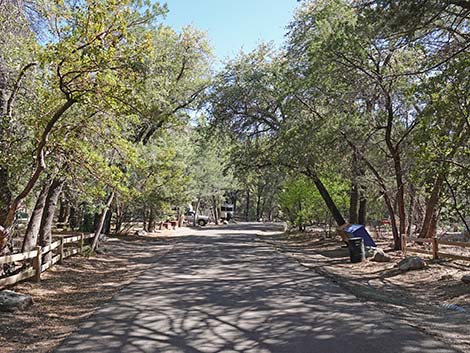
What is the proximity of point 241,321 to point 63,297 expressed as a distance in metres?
4.33

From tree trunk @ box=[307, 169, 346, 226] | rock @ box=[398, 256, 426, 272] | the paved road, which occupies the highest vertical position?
tree trunk @ box=[307, 169, 346, 226]

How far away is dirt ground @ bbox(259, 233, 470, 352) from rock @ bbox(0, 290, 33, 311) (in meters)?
6.28

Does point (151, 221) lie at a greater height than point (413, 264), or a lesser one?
greater

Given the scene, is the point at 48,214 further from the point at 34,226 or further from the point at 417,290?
the point at 417,290

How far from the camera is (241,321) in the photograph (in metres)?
7.06

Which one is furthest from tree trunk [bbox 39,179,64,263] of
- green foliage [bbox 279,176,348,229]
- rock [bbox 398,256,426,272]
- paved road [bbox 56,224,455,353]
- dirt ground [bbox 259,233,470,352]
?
green foliage [bbox 279,176,348,229]

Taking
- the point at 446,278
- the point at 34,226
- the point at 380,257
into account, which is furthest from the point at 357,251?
the point at 34,226

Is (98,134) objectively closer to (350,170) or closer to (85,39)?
(85,39)

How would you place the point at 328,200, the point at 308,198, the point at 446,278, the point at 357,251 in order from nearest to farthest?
the point at 446,278
the point at 357,251
the point at 328,200
the point at 308,198

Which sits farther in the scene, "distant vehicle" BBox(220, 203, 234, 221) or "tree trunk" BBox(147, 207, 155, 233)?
"distant vehicle" BBox(220, 203, 234, 221)

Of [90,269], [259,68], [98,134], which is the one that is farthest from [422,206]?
[98,134]

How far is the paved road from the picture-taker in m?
5.79

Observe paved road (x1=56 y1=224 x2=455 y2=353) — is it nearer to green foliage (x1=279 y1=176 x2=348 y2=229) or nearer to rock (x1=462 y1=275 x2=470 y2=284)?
rock (x1=462 y1=275 x2=470 y2=284)

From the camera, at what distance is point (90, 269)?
13.7 metres
